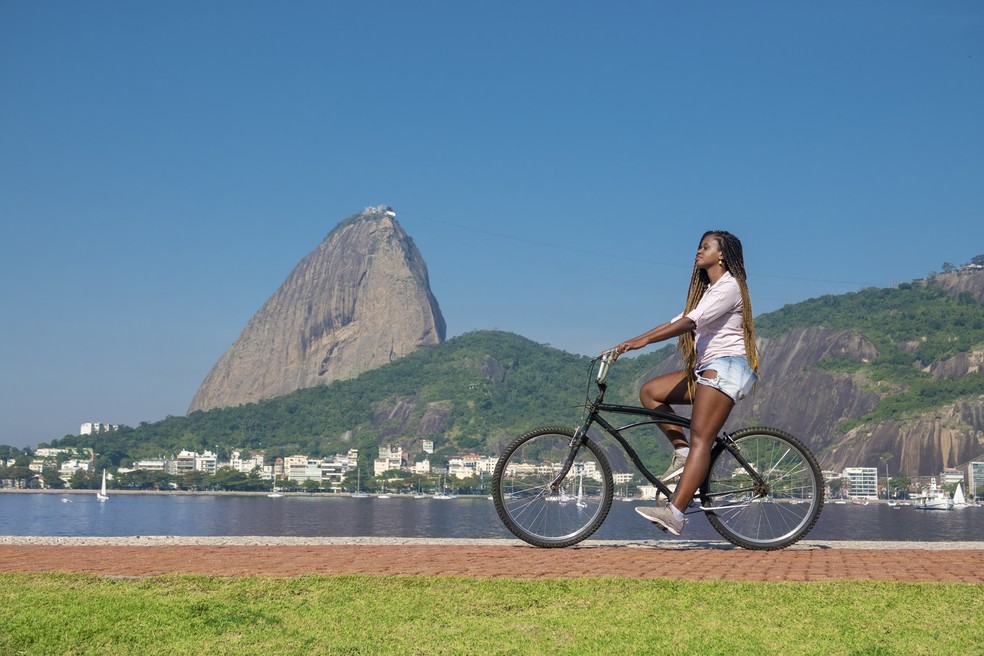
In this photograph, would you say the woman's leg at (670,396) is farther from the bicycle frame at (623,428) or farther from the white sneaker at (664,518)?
the white sneaker at (664,518)

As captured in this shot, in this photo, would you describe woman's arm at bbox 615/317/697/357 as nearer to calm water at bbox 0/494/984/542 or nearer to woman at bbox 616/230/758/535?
woman at bbox 616/230/758/535

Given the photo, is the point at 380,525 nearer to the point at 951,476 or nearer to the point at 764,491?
the point at 764,491

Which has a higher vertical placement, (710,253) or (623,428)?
(710,253)

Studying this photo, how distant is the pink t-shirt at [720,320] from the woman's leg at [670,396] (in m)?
0.23

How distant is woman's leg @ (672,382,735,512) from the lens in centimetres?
820

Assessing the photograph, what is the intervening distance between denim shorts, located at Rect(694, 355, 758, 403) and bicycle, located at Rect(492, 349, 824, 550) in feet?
1.29

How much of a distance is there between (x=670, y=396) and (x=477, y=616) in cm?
378

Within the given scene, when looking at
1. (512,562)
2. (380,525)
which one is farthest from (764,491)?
(380,525)

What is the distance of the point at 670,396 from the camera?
27.9ft

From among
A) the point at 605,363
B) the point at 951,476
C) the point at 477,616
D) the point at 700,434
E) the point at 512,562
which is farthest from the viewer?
the point at 951,476

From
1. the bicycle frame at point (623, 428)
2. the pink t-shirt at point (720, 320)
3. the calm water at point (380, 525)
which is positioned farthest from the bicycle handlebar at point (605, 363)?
the calm water at point (380, 525)

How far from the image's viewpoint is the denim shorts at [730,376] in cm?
824

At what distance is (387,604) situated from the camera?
5.41m

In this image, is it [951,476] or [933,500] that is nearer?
[933,500]
